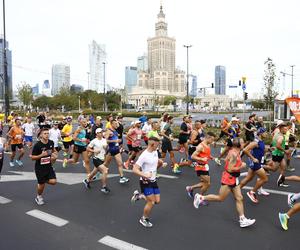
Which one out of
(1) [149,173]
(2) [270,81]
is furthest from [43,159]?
(2) [270,81]

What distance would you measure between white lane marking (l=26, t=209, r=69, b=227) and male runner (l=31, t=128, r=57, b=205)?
478 mm

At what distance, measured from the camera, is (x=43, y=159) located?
6.42 metres

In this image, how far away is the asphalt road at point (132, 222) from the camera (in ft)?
15.7

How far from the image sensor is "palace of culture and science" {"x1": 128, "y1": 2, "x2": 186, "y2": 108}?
172 metres

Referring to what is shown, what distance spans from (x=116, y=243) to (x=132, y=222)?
2.91 feet

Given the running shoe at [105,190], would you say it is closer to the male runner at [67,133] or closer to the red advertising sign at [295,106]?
the male runner at [67,133]

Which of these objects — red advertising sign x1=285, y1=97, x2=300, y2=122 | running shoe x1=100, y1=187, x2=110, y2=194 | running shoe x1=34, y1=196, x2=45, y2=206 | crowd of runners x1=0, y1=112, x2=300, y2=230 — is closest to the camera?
crowd of runners x1=0, y1=112, x2=300, y2=230

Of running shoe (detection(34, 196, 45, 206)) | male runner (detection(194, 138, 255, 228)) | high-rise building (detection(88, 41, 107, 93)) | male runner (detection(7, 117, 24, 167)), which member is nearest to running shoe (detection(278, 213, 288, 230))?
male runner (detection(194, 138, 255, 228))

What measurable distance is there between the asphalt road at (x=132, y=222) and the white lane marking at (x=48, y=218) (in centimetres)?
10

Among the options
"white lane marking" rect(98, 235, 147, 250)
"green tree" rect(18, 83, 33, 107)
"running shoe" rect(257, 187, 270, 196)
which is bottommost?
"white lane marking" rect(98, 235, 147, 250)

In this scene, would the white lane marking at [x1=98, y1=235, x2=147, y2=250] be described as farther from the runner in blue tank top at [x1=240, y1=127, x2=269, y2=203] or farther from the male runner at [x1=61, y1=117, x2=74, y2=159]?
the male runner at [x1=61, y1=117, x2=74, y2=159]

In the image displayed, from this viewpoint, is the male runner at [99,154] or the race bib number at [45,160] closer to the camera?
the race bib number at [45,160]

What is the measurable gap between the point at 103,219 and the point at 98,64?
374ft

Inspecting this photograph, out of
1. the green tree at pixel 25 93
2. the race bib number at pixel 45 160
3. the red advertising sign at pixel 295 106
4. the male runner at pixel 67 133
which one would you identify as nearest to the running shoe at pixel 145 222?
the race bib number at pixel 45 160
